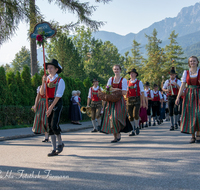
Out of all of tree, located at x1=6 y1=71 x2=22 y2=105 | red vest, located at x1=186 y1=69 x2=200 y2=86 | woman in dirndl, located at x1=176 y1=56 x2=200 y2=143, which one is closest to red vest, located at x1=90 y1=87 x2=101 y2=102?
tree, located at x1=6 y1=71 x2=22 y2=105

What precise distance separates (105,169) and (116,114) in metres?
3.17

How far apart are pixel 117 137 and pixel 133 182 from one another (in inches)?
163

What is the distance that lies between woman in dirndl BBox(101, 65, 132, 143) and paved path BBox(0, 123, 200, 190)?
4.01 feet

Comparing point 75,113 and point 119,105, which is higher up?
point 119,105

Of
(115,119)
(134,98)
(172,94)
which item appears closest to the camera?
(115,119)

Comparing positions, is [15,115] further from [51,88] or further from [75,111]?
[51,88]

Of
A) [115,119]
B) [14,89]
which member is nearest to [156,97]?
[14,89]

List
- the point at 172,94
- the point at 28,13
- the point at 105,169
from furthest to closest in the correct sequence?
the point at 28,13 → the point at 172,94 → the point at 105,169

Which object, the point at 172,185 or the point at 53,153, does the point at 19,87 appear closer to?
the point at 53,153

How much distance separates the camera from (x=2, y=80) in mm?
12062

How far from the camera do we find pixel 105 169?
4445 millimetres

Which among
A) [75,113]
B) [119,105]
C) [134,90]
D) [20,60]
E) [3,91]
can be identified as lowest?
[75,113]

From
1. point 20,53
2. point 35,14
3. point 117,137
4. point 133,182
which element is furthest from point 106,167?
point 20,53

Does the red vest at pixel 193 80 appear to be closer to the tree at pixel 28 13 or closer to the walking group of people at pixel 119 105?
the walking group of people at pixel 119 105
